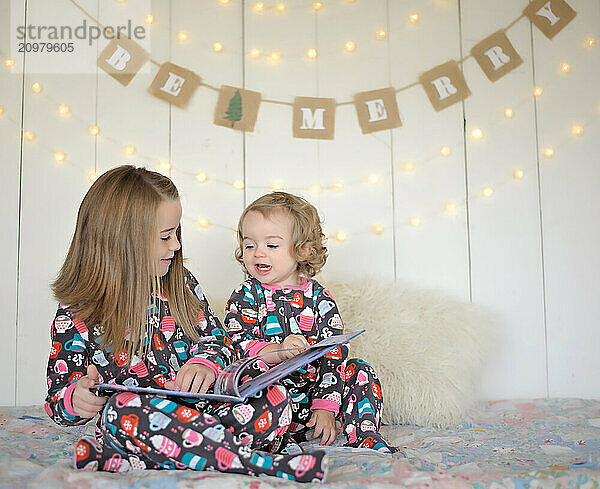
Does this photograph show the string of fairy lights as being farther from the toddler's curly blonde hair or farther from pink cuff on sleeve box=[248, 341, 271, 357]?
pink cuff on sleeve box=[248, 341, 271, 357]

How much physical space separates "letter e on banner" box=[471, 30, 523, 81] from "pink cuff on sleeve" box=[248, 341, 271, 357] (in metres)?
1.18

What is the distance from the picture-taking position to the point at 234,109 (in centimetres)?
217

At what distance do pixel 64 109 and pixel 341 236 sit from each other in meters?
0.92

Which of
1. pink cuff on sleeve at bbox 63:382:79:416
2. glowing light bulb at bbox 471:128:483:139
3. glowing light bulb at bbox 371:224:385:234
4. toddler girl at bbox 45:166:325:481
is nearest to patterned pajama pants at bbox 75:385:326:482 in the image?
toddler girl at bbox 45:166:325:481

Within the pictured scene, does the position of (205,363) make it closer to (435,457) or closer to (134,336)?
(134,336)

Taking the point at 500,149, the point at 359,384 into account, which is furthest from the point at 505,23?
the point at 359,384

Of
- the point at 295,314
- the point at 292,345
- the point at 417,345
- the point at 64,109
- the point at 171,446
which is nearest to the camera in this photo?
the point at 171,446

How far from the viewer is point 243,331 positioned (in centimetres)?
162

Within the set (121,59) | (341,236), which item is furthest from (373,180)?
(121,59)

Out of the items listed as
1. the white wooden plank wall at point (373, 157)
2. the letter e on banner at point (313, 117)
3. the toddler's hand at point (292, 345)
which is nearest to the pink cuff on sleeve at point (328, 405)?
the toddler's hand at point (292, 345)

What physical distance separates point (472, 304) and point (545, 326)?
26 centimetres

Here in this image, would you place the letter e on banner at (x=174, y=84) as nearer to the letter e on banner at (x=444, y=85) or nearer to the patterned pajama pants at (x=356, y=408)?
the letter e on banner at (x=444, y=85)

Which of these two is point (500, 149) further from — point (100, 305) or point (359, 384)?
point (100, 305)

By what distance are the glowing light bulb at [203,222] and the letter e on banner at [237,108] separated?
0.98 feet
